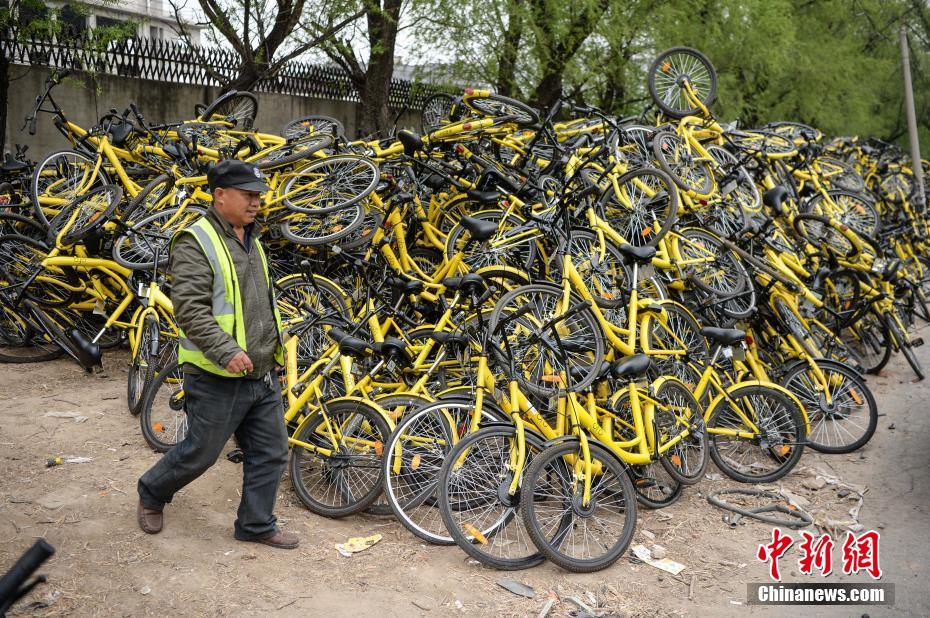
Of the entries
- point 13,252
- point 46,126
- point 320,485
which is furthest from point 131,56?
point 320,485

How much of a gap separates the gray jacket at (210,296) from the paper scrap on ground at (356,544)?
1.16 meters

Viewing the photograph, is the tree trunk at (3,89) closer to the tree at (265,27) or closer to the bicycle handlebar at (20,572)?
the tree at (265,27)

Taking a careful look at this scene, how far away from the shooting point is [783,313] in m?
7.02

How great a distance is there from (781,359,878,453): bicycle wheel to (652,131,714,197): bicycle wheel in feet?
6.81

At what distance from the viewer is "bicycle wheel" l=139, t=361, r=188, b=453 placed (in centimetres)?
551

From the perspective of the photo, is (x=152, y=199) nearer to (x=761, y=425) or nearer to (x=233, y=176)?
(x=233, y=176)

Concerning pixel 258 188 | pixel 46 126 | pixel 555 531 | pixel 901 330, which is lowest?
pixel 555 531

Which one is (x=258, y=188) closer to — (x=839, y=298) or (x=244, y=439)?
(x=244, y=439)

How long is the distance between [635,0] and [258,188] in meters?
11.6

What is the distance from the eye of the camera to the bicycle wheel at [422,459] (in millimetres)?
4645

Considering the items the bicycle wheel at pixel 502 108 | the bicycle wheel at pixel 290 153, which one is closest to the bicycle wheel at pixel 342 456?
the bicycle wheel at pixel 290 153

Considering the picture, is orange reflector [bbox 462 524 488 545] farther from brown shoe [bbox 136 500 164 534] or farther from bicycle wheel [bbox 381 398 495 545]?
brown shoe [bbox 136 500 164 534]

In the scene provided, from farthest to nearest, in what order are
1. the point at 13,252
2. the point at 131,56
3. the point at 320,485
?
the point at 131,56
the point at 13,252
the point at 320,485

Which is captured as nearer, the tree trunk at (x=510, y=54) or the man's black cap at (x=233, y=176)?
the man's black cap at (x=233, y=176)
